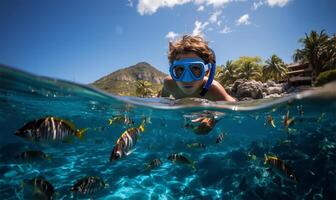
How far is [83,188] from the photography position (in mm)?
5527

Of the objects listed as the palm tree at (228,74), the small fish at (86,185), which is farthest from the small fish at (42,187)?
the palm tree at (228,74)

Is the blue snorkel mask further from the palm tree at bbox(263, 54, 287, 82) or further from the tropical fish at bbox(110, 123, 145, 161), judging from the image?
the palm tree at bbox(263, 54, 287, 82)

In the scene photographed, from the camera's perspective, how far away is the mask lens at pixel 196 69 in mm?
5891

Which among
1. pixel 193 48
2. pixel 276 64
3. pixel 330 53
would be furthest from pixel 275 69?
pixel 193 48

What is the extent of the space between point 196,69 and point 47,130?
3.75 meters

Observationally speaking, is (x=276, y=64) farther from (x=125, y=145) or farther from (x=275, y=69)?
(x=125, y=145)

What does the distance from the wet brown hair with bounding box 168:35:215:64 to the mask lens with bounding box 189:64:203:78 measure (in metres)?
0.36

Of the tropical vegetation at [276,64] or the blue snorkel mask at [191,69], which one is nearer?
the blue snorkel mask at [191,69]

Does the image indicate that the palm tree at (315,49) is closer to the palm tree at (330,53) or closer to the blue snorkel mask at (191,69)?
the palm tree at (330,53)

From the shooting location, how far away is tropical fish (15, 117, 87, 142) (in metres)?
4.27

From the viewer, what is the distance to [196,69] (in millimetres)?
5922

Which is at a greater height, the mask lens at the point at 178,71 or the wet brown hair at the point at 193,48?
the wet brown hair at the point at 193,48

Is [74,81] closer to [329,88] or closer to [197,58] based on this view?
[197,58]

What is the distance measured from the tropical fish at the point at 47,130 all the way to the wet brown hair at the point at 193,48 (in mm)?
3400
